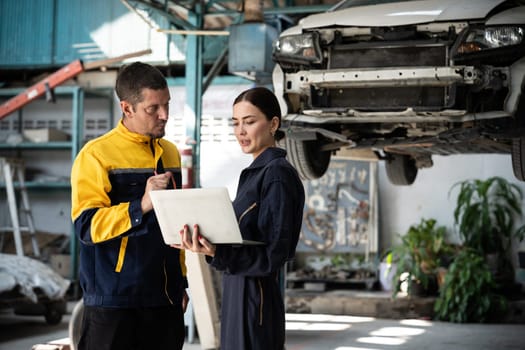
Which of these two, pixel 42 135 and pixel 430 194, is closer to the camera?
pixel 430 194

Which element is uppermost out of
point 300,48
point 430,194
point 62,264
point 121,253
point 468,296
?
point 300,48

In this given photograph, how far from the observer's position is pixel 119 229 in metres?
2.21

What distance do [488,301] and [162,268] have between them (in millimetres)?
6594

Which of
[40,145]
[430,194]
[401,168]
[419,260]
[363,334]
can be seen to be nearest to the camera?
[401,168]

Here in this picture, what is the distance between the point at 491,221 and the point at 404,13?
5.27m

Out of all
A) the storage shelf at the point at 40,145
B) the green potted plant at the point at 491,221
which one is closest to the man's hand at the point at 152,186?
the green potted plant at the point at 491,221

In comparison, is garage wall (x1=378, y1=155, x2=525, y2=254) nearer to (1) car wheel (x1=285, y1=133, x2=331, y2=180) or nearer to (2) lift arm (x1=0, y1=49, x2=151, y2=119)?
(2) lift arm (x1=0, y1=49, x2=151, y2=119)

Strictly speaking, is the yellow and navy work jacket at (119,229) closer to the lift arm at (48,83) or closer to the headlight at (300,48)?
the headlight at (300,48)

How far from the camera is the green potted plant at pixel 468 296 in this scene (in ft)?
27.2

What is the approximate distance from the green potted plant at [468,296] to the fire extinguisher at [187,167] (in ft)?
10.4

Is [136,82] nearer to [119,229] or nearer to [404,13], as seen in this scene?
[119,229]

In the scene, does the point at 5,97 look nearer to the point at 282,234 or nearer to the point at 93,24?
the point at 93,24

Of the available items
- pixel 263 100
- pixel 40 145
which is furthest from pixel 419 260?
pixel 263 100

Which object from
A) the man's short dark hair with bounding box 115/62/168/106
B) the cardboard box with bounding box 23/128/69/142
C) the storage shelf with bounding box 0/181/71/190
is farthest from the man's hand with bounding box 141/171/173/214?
the cardboard box with bounding box 23/128/69/142
